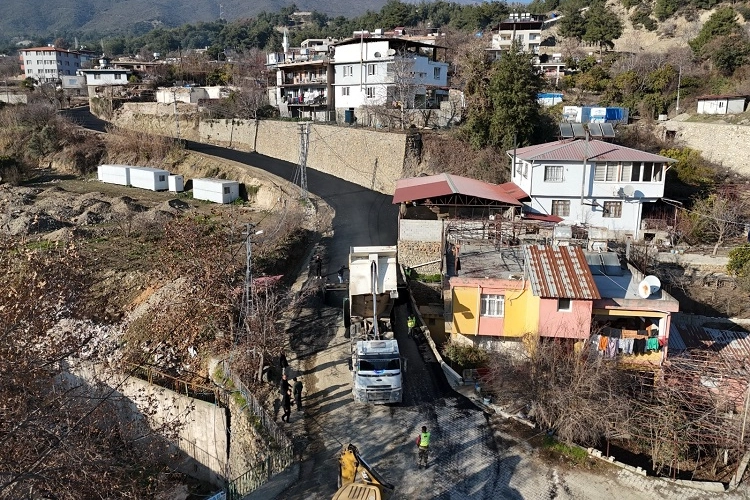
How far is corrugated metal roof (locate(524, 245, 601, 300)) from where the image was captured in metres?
17.9

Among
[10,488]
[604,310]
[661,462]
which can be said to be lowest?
[661,462]

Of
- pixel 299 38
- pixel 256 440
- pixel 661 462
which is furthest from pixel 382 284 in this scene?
pixel 299 38

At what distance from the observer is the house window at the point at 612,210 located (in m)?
30.5

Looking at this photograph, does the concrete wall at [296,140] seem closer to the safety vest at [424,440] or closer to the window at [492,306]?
the window at [492,306]

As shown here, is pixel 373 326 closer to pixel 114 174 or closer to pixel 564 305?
pixel 564 305

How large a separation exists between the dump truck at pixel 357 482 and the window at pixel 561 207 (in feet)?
72.1

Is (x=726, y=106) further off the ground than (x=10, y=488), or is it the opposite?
(x=726, y=106)

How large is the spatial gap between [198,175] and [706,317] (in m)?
38.2

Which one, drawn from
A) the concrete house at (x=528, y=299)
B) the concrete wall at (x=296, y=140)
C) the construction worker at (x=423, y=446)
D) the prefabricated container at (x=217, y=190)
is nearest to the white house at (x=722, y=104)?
the concrete wall at (x=296, y=140)

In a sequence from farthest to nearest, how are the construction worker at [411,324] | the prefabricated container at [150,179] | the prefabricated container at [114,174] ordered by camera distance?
1. the prefabricated container at [114,174]
2. the prefabricated container at [150,179]
3. the construction worker at [411,324]

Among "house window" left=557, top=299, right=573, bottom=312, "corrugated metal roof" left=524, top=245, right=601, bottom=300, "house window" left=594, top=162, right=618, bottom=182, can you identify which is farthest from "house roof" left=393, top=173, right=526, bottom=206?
"house window" left=557, top=299, right=573, bottom=312

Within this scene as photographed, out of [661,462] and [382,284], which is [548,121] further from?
[661,462]

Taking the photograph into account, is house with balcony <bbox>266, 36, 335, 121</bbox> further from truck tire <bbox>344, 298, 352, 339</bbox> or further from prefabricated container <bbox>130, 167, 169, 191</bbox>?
truck tire <bbox>344, 298, 352, 339</bbox>

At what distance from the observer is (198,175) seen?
49.5 metres
